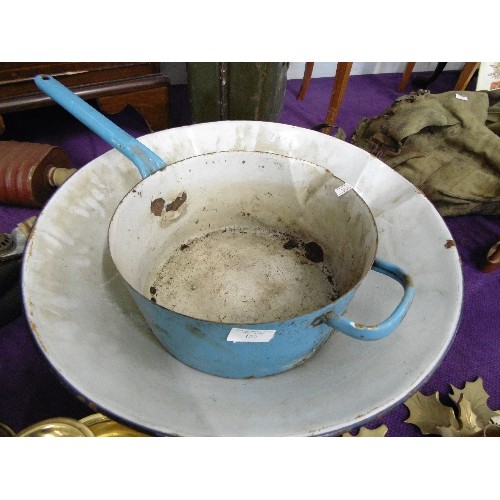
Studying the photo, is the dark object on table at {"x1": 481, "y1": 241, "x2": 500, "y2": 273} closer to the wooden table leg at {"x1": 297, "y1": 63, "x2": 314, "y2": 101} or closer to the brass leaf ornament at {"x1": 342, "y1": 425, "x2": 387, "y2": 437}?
the brass leaf ornament at {"x1": 342, "y1": 425, "x2": 387, "y2": 437}

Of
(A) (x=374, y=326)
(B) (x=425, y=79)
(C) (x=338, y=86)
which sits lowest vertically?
(B) (x=425, y=79)

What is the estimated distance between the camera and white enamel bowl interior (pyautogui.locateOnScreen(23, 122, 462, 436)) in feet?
1.92

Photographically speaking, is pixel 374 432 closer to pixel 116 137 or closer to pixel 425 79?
pixel 116 137

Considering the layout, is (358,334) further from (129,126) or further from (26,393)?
(129,126)

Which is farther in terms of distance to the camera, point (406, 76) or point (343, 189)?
point (406, 76)

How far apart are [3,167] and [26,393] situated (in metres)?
0.72

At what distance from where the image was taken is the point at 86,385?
58 centimetres

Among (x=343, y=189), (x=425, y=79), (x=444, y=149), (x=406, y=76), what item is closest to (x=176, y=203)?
(x=343, y=189)

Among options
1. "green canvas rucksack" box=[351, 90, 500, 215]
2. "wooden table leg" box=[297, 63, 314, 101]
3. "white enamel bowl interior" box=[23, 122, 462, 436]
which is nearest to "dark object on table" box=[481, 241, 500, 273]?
"green canvas rucksack" box=[351, 90, 500, 215]

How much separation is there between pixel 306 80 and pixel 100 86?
3.33 ft

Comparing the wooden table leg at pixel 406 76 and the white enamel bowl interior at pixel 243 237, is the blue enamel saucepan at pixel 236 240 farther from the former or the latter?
the wooden table leg at pixel 406 76

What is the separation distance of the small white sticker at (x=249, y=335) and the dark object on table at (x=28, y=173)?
3.41ft

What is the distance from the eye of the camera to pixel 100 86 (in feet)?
4.66

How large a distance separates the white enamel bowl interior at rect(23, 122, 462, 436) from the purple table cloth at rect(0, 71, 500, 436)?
0.24ft
